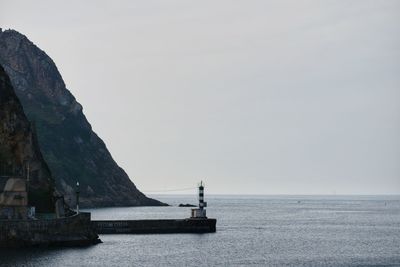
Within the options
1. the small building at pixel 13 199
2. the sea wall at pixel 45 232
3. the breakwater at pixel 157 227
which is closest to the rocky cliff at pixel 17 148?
the small building at pixel 13 199

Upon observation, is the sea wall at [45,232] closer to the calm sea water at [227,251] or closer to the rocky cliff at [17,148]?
the calm sea water at [227,251]

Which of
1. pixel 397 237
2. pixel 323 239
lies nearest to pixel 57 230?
pixel 323 239

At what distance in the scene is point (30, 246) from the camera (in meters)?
102

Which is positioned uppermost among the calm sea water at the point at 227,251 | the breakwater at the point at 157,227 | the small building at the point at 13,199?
the small building at the point at 13,199

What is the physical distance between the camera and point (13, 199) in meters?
108

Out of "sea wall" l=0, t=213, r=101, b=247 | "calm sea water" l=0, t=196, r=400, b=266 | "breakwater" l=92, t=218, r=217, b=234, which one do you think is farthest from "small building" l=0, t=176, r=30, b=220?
"breakwater" l=92, t=218, r=217, b=234

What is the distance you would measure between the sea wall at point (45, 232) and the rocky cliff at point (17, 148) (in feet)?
53.5

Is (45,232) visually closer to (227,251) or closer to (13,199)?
(13,199)

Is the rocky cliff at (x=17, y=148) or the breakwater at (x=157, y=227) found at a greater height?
the rocky cliff at (x=17, y=148)

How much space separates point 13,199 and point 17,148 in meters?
19.5

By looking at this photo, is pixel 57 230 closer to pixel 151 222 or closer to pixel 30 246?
pixel 30 246

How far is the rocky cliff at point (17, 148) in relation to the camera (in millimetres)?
121875

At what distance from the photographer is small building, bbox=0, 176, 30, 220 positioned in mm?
107938

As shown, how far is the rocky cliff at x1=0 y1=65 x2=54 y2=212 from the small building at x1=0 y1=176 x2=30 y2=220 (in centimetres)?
1145
